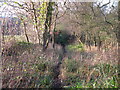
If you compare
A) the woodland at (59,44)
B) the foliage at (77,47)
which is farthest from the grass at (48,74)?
the foliage at (77,47)

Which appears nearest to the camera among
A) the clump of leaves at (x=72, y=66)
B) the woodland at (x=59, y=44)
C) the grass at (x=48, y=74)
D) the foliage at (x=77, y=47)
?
the grass at (x=48, y=74)

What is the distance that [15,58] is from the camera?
5.09 meters

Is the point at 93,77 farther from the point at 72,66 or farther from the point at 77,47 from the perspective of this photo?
the point at 77,47

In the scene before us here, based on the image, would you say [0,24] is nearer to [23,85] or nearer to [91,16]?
[23,85]

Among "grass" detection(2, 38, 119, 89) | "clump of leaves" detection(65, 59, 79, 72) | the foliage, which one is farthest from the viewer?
the foliage

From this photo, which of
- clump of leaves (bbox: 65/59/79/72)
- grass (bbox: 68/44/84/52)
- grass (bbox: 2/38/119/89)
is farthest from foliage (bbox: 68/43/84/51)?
grass (bbox: 2/38/119/89)

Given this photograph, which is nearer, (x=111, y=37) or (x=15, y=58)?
(x=15, y=58)

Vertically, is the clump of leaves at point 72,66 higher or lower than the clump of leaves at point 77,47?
lower

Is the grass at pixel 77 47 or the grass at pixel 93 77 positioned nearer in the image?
the grass at pixel 93 77

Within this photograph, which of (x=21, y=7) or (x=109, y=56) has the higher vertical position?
(x=21, y=7)

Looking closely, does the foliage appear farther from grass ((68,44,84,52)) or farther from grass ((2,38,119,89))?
grass ((2,38,119,89))

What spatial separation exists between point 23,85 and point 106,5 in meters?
7.04

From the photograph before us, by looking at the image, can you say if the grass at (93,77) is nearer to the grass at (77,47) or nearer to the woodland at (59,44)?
the woodland at (59,44)

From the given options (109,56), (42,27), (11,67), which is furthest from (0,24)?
(109,56)
